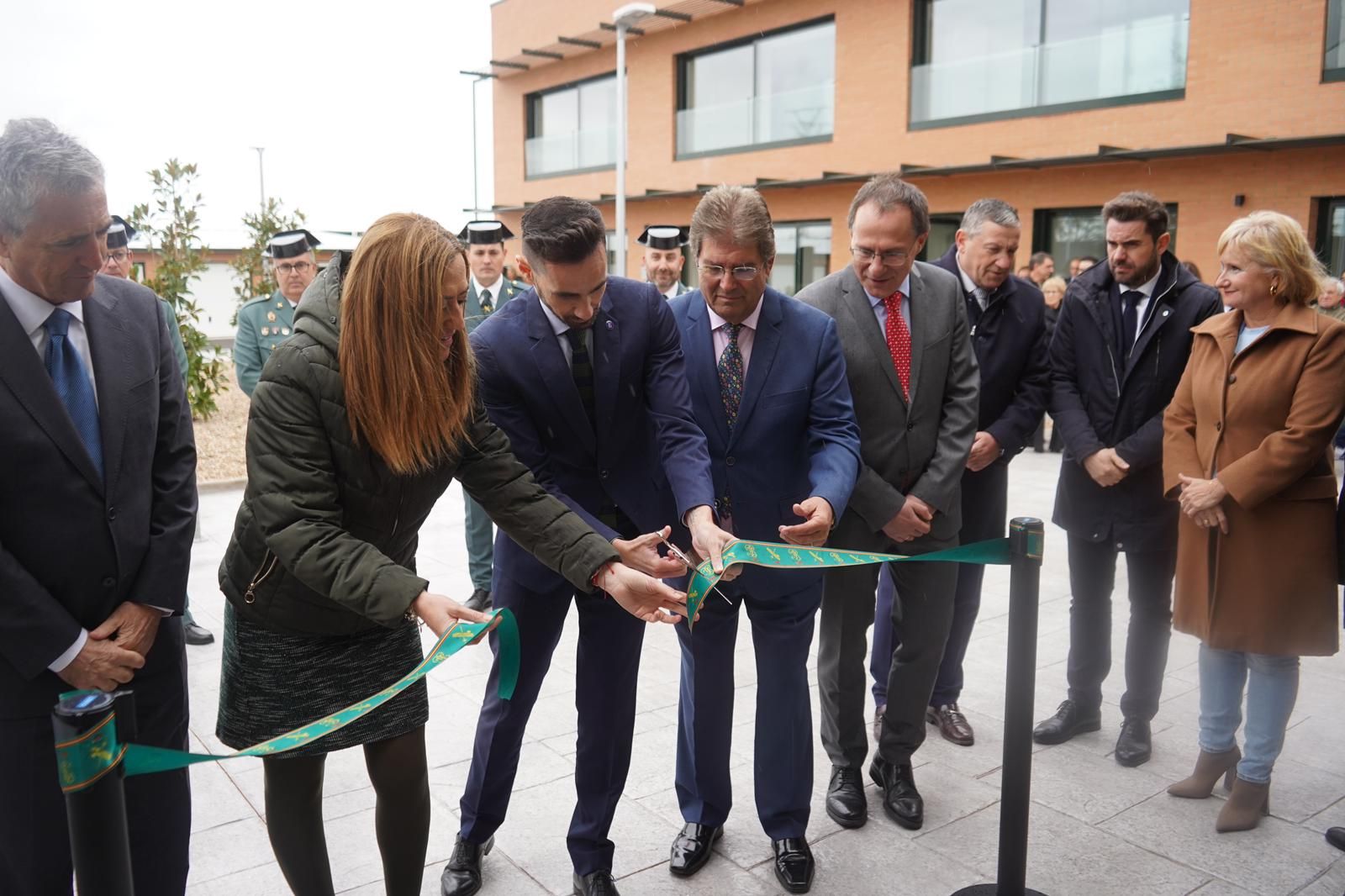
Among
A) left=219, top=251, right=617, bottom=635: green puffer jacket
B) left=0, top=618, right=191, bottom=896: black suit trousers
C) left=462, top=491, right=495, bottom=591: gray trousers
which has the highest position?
left=219, top=251, right=617, bottom=635: green puffer jacket

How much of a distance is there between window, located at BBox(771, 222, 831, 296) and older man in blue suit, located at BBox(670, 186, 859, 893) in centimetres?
1551

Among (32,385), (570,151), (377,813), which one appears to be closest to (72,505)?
(32,385)

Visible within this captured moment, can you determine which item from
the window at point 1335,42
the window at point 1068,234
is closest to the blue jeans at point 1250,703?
Result: the window at point 1335,42

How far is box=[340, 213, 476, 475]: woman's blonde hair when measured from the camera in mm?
2346

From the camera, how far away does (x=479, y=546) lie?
6.38 m

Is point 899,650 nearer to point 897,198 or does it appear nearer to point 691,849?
point 691,849

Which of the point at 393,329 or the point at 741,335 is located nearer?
the point at 393,329

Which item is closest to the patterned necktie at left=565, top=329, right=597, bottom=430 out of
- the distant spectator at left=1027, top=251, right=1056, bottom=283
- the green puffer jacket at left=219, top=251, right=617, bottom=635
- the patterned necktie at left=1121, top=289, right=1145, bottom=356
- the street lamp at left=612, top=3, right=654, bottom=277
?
the green puffer jacket at left=219, top=251, right=617, bottom=635

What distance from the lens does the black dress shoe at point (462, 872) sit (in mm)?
3180

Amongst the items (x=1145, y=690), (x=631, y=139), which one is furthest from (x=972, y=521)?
(x=631, y=139)

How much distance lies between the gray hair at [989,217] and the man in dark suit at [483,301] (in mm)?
2931

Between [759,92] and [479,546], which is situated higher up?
[759,92]

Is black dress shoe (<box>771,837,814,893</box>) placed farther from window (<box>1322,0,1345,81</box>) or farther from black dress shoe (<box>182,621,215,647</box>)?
window (<box>1322,0,1345,81</box>)

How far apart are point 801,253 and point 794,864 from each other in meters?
16.9
